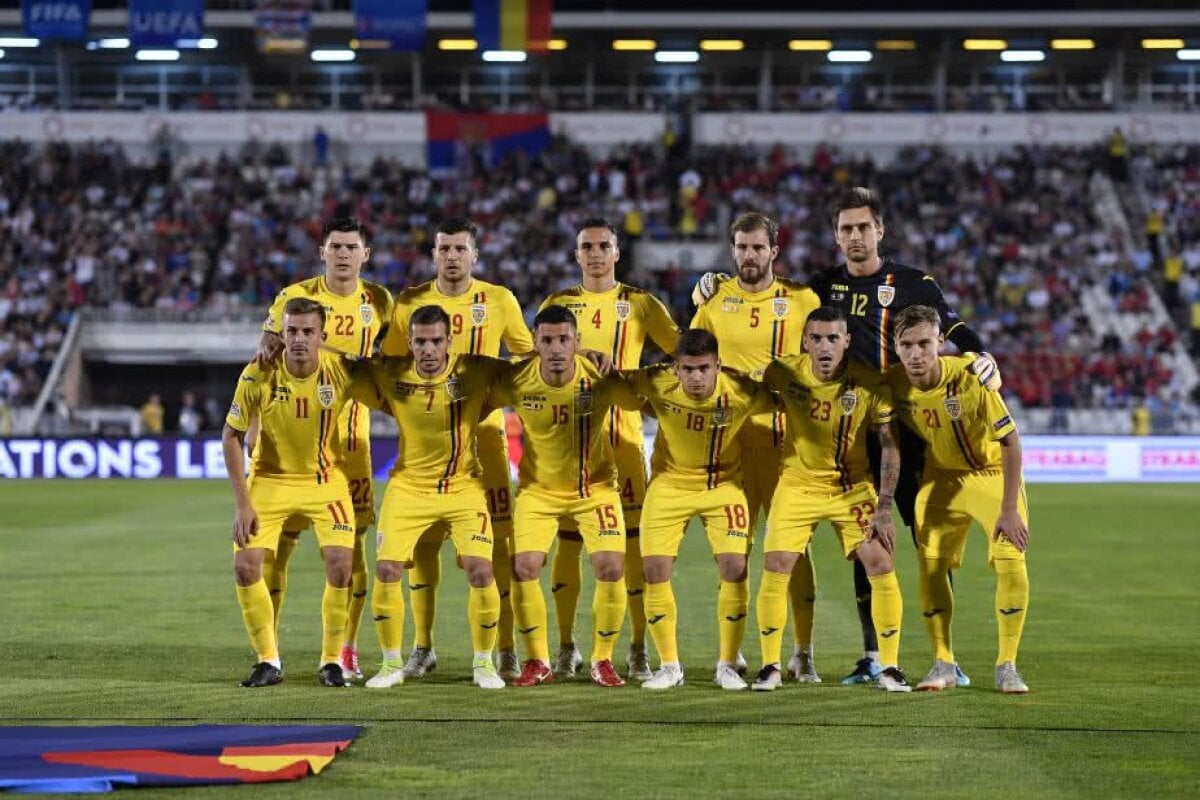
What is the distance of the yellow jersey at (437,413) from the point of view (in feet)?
31.6

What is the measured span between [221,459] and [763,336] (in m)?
23.2

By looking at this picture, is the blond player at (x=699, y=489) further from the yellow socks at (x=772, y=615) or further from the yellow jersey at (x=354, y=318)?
the yellow jersey at (x=354, y=318)

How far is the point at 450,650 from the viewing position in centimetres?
1121

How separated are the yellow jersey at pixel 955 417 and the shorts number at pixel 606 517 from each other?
169cm

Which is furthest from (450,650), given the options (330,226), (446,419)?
(330,226)

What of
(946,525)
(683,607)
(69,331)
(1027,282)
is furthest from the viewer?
(1027,282)

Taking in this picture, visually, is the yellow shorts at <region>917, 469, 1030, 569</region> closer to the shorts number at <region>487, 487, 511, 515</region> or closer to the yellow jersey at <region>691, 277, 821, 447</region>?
the yellow jersey at <region>691, 277, 821, 447</region>

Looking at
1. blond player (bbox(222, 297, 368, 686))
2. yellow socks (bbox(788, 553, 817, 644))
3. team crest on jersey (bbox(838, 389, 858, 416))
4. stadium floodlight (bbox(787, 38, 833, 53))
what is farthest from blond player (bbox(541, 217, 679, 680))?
stadium floodlight (bbox(787, 38, 833, 53))

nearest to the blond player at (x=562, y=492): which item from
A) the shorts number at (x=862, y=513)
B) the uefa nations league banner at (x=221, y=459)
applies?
the shorts number at (x=862, y=513)

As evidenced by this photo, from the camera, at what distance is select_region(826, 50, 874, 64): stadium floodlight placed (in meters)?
49.5

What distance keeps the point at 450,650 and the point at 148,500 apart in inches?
647

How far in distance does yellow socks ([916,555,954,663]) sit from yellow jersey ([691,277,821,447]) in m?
1.15

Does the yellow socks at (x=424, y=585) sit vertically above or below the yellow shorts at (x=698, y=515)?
below

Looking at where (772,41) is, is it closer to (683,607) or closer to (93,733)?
(683,607)
